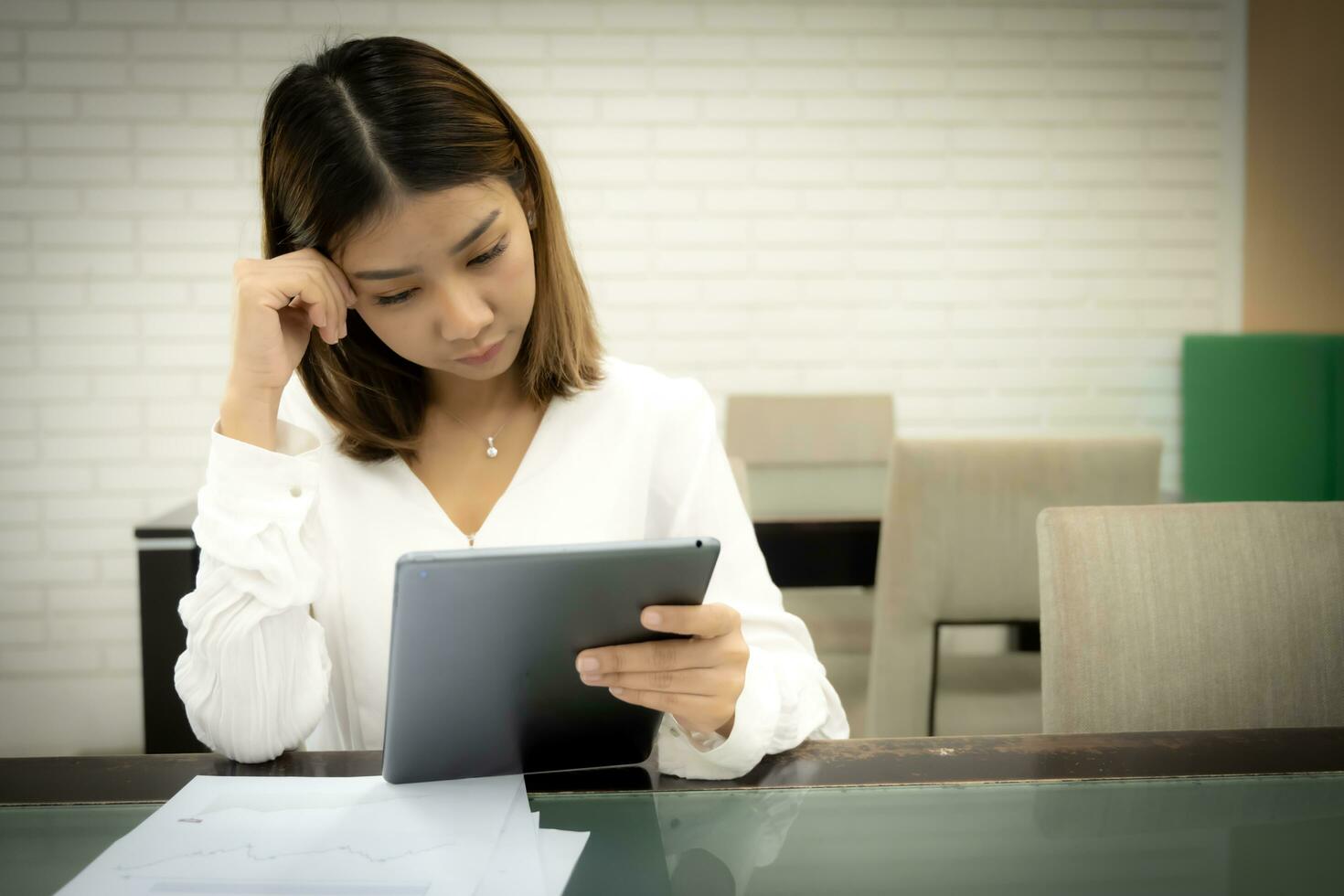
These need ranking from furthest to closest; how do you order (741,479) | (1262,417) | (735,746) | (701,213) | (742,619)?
(701,213) < (1262,417) < (741,479) < (742,619) < (735,746)

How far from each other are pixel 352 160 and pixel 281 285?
13cm

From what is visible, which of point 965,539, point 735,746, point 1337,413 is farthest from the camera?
point 1337,413

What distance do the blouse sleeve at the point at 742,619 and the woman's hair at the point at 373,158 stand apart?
8.1 inches

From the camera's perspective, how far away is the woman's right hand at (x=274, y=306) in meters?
0.99

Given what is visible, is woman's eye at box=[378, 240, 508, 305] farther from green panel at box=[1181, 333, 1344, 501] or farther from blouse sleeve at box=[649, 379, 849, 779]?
green panel at box=[1181, 333, 1344, 501]

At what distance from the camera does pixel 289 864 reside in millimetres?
642

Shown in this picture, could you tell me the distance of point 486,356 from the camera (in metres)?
1.05

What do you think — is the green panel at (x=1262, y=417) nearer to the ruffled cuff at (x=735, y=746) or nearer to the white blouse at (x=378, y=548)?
the white blouse at (x=378, y=548)

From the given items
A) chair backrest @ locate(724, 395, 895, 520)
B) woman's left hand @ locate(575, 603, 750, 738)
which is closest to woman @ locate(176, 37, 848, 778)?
woman's left hand @ locate(575, 603, 750, 738)

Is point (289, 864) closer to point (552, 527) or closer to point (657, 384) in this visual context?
point (552, 527)

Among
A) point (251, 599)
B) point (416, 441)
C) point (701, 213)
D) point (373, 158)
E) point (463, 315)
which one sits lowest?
point (251, 599)

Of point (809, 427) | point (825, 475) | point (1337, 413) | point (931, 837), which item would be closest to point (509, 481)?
point (931, 837)

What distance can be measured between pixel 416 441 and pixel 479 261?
0.27m

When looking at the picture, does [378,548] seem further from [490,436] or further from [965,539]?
[965,539]
